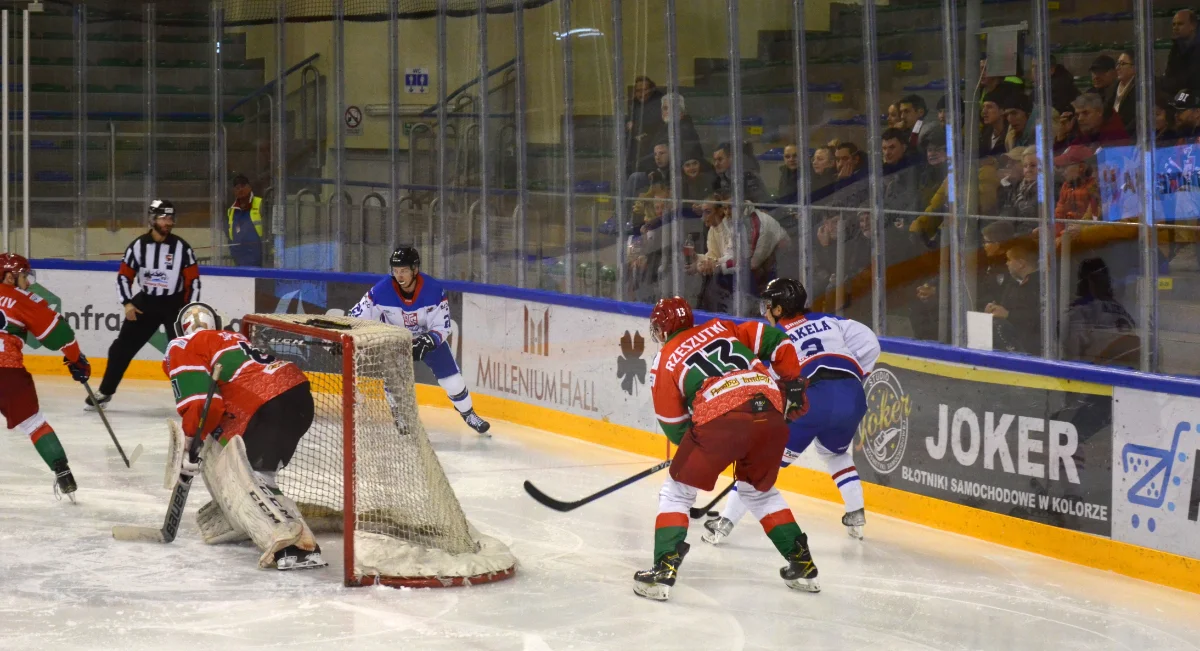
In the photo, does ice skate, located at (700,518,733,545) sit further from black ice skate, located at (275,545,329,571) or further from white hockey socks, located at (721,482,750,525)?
black ice skate, located at (275,545,329,571)

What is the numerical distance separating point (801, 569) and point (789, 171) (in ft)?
9.88

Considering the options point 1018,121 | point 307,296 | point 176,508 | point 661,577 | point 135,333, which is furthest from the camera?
point 307,296

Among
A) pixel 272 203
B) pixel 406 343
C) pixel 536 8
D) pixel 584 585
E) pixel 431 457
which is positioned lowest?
pixel 584 585

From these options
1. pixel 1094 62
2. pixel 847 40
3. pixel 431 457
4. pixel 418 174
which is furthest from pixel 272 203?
pixel 1094 62

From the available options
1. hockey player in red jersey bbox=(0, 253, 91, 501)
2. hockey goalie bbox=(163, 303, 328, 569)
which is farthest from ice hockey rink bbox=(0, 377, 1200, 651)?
hockey player in red jersey bbox=(0, 253, 91, 501)

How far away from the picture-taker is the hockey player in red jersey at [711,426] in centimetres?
500

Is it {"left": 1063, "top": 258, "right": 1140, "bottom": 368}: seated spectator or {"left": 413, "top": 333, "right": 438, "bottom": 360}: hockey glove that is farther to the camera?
{"left": 413, "top": 333, "right": 438, "bottom": 360}: hockey glove

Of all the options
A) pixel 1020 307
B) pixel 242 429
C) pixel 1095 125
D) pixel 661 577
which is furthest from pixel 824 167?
pixel 242 429

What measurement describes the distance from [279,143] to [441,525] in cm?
641

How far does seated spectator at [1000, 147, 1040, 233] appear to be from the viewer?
641 centimetres

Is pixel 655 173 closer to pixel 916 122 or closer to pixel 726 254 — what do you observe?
pixel 726 254

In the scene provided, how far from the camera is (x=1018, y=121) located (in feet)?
21.4

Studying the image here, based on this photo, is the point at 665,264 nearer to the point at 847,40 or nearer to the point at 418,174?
the point at 847,40

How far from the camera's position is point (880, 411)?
6.76 m
